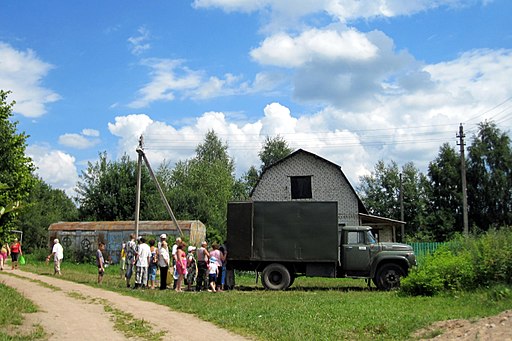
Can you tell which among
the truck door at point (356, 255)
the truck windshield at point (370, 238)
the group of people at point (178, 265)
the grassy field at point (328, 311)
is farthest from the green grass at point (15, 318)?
the truck windshield at point (370, 238)

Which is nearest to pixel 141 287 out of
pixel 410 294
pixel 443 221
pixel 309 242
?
pixel 309 242

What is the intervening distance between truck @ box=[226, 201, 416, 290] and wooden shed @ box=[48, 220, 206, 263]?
1356 centimetres

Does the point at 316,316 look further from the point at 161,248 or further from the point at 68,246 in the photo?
the point at 68,246

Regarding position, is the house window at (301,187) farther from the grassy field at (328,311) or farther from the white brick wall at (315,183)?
the grassy field at (328,311)

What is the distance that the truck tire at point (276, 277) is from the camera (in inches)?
776

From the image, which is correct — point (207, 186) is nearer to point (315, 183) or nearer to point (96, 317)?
point (315, 183)

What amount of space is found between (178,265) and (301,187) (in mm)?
19961

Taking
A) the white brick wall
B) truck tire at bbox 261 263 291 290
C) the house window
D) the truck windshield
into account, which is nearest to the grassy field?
truck tire at bbox 261 263 291 290

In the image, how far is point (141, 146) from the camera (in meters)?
26.8

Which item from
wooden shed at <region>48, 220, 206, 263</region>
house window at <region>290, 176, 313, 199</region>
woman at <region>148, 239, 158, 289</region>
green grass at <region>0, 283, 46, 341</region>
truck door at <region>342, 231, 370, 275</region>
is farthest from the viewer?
house window at <region>290, 176, 313, 199</region>

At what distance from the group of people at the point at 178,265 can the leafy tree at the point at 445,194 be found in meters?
39.3

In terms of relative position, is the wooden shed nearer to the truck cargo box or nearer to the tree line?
the tree line

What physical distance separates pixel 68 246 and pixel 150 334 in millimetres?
27999

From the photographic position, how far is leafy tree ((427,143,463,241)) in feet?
180
